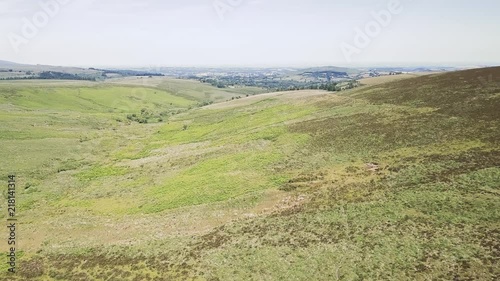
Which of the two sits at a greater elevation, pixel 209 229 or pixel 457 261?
pixel 457 261

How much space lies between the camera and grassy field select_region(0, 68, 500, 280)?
101ft

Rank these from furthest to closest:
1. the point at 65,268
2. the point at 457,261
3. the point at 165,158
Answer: the point at 165,158, the point at 65,268, the point at 457,261

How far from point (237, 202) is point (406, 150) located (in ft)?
86.7

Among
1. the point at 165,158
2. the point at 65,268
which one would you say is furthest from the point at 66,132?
the point at 65,268

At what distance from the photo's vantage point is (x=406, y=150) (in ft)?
168

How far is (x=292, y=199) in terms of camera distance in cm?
4416

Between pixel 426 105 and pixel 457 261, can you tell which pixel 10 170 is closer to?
pixel 457 261

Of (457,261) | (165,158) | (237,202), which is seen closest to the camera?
(457,261)

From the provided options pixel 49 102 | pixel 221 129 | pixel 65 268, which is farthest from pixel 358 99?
pixel 49 102

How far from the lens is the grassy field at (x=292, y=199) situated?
30703 mm

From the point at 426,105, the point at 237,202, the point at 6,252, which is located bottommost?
the point at 6,252

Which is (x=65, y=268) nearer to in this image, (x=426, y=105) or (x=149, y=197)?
(x=149, y=197)

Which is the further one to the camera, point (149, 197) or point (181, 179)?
point (181, 179)

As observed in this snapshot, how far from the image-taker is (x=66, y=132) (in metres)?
106
